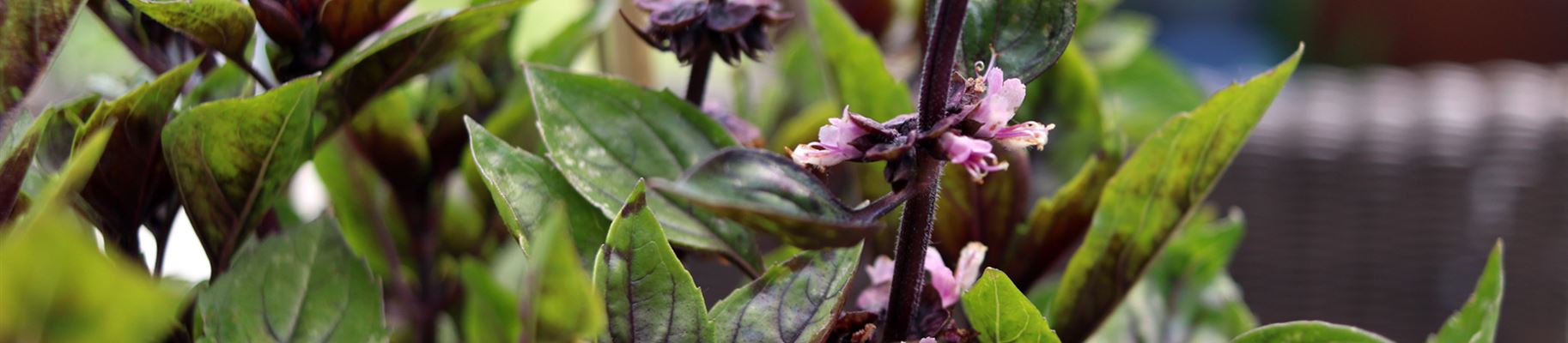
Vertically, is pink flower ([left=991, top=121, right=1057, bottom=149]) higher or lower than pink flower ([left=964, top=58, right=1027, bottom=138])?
lower

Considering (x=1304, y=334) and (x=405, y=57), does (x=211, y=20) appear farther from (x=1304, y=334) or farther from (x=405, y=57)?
(x=1304, y=334)

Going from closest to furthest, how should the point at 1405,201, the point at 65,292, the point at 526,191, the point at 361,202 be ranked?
the point at 65,292 < the point at 526,191 < the point at 361,202 < the point at 1405,201

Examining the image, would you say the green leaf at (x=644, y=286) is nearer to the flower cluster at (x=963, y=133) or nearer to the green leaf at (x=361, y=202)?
the flower cluster at (x=963, y=133)

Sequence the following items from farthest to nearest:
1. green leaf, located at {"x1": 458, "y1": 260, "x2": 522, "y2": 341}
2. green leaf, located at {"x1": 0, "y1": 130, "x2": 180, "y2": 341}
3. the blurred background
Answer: the blurred background < green leaf, located at {"x1": 458, "y1": 260, "x2": 522, "y2": 341} < green leaf, located at {"x1": 0, "y1": 130, "x2": 180, "y2": 341}

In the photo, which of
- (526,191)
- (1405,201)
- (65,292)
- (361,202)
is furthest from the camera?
(1405,201)

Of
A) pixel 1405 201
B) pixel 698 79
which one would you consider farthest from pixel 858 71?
pixel 1405 201

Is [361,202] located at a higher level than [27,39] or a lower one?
lower

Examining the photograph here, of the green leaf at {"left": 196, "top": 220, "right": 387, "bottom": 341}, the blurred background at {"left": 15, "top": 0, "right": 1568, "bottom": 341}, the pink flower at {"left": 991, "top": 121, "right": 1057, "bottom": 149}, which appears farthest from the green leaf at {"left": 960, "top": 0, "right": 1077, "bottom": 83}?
the blurred background at {"left": 15, "top": 0, "right": 1568, "bottom": 341}

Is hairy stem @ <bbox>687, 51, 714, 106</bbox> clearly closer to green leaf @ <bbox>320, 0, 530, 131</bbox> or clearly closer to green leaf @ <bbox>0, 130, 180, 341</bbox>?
green leaf @ <bbox>320, 0, 530, 131</bbox>
